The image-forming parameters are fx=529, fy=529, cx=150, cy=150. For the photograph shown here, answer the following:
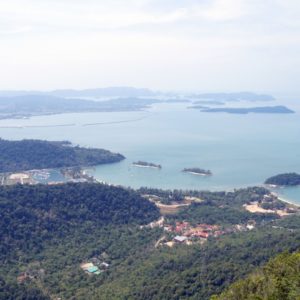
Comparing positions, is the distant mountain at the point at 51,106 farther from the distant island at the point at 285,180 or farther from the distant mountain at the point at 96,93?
the distant island at the point at 285,180

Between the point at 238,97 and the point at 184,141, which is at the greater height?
the point at 238,97

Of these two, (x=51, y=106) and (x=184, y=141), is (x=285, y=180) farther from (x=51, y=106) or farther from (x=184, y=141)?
(x=51, y=106)

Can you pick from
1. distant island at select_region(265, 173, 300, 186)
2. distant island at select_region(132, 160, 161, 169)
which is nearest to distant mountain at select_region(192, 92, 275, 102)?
distant island at select_region(132, 160, 161, 169)

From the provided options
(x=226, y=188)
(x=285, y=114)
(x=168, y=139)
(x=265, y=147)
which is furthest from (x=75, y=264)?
(x=285, y=114)

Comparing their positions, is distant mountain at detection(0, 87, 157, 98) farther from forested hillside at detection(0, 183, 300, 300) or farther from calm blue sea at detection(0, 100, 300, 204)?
forested hillside at detection(0, 183, 300, 300)

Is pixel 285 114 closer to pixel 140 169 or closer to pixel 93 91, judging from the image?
pixel 140 169

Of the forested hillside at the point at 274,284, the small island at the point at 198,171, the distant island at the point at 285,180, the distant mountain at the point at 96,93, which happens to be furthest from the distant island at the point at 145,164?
the distant mountain at the point at 96,93

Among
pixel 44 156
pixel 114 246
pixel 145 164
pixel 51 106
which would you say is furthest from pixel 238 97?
pixel 114 246
